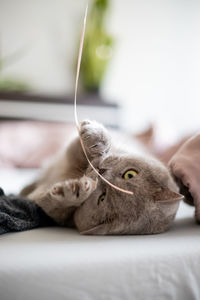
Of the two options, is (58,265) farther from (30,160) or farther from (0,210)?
(30,160)

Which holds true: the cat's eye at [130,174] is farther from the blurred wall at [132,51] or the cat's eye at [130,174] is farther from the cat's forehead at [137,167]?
the blurred wall at [132,51]

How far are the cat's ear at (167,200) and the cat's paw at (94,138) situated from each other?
221 millimetres

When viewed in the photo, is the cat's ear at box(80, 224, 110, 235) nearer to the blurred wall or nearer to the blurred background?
the blurred background

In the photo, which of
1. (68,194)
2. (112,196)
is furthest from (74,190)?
(112,196)

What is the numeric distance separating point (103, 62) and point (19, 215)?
2.52m

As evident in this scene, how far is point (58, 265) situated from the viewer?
0.63m

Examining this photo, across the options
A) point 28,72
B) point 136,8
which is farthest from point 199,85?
point 28,72

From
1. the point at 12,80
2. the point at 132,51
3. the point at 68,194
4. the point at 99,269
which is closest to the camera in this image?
the point at 99,269

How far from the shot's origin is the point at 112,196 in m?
0.89

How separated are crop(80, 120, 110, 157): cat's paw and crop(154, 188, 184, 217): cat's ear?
221 mm

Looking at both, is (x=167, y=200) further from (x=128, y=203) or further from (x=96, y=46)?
(x=96, y=46)

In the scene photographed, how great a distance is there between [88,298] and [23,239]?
0.90ft

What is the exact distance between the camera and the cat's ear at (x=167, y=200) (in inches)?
33.6

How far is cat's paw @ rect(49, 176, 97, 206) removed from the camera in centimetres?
84
